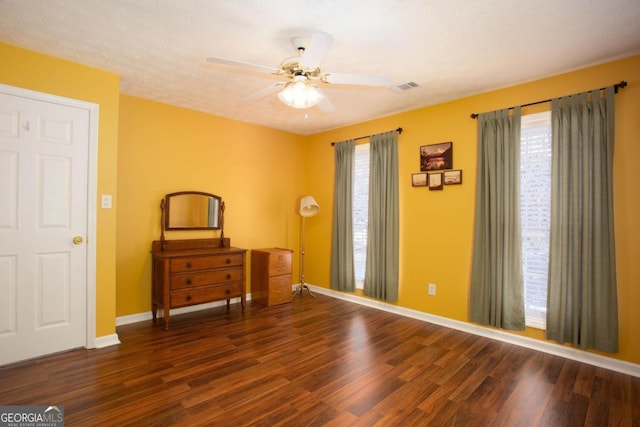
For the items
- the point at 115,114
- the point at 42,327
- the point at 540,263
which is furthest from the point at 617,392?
the point at 115,114

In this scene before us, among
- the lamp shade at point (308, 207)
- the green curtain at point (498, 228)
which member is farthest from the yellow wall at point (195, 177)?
the green curtain at point (498, 228)

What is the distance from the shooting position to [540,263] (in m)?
2.98

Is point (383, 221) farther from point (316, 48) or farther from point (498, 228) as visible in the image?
point (316, 48)

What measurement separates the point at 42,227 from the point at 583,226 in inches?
183

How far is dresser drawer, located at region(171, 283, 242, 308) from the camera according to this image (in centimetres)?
344

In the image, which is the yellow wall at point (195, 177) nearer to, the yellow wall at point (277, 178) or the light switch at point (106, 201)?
the yellow wall at point (277, 178)

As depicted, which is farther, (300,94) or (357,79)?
(300,94)

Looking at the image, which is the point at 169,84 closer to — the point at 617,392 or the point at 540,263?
the point at 540,263

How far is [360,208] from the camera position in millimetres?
4594

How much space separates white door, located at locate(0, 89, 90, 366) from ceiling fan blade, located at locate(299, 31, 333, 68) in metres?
2.23

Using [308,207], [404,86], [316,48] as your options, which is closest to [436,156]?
[404,86]

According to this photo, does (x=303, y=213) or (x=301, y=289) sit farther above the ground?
(x=303, y=213)

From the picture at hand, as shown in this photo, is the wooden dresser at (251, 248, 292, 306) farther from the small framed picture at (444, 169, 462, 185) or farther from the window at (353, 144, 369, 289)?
the small framed picture at (444, 169, 462, 185)

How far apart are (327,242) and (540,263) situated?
2.84m
